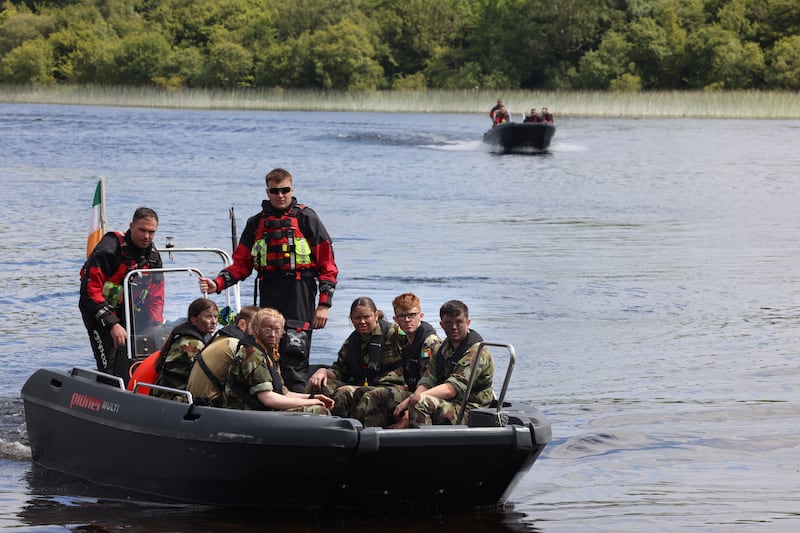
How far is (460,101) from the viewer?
58438 mm

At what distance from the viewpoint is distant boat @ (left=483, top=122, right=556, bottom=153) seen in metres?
36.2

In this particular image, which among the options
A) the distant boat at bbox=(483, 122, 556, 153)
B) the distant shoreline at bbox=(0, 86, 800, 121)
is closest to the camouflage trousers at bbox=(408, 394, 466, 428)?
the distant boat at bbox=(483, 122, 556, 153)

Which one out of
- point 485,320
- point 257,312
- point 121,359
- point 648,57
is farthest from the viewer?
point 648,57

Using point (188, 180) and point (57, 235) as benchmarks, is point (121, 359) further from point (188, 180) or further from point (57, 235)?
point (188, 180)

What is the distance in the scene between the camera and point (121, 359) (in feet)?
26.4

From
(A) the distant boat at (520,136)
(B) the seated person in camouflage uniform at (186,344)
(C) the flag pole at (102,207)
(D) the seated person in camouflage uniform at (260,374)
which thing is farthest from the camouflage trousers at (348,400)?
(A) the distant boat at (520,136)

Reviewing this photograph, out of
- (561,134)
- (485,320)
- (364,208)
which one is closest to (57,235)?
(364,208)

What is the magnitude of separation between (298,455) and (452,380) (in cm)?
96

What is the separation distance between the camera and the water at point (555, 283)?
7.54 meters

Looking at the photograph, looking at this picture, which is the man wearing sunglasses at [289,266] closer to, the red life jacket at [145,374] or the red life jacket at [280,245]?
the red life jacket at [280,245]

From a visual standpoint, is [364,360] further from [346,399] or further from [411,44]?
[411,44]

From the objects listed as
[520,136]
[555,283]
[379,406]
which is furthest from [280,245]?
[520,136]

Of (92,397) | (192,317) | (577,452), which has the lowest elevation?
(577,452)

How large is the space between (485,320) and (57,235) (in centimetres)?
886
